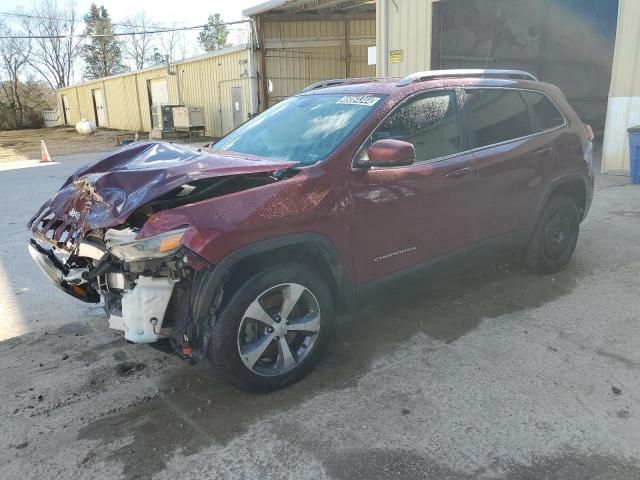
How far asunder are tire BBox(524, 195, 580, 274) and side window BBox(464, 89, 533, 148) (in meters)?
0.80

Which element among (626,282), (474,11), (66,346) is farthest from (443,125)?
(474,11)

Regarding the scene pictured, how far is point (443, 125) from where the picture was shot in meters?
3.96

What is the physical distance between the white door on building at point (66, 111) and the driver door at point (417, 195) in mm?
51759

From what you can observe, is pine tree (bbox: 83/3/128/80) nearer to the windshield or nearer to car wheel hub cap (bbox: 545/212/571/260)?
the windshield

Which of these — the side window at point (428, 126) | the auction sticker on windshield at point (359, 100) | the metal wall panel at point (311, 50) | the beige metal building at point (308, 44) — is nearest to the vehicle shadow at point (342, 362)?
the side window at point (428, 126)

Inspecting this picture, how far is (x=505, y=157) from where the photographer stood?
14.0ft

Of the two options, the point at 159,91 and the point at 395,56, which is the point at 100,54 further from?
the point at 395,56

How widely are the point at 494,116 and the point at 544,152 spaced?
2.14 feet

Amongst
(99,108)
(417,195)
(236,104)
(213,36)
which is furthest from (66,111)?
(417,195)

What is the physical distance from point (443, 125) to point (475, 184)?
20.5 inches

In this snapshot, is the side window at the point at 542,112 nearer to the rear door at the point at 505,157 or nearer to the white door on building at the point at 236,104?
the rear door at the point at 505,157

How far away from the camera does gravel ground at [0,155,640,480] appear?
2.56 meters

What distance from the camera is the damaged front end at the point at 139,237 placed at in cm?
272

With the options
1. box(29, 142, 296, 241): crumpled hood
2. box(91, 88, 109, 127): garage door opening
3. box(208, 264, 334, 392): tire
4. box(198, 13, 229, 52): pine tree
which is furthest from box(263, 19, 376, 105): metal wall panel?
box(198, 13, 229, 52): pine tree
